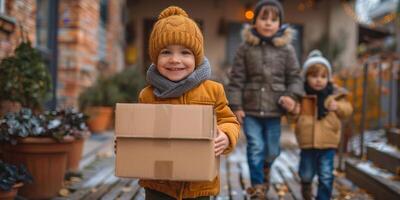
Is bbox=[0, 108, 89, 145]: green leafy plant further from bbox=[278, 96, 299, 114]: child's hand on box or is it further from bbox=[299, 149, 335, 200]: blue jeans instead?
bbox=[299, 149, 335, 200]: blue jeans

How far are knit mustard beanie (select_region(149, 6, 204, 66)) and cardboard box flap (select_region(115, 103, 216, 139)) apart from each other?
38 centimetres

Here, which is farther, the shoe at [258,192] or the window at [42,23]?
the window at [42,23]

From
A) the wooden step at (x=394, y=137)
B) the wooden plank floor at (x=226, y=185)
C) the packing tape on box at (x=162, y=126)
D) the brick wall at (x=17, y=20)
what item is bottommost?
the wooden plank floor at (x=226, y=185)

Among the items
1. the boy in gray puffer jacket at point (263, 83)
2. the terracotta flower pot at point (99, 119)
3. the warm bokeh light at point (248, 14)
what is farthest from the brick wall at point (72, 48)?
the warm bokeh light at point (248, 14)

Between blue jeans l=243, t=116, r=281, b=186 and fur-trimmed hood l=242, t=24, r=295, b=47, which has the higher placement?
fur-trimmed hood l=242, t=24, r=295, b=47

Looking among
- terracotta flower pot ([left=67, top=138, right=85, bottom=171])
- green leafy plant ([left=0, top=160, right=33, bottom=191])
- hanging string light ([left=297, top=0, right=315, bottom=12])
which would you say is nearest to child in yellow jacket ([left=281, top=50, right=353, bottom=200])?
green leafy plant ([left=0, top=160, right=33, bottom=191])

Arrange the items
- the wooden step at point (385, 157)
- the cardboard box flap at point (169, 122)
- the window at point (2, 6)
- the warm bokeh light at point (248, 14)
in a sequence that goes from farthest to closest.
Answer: the warm bokeh light at point (248, 14) → the window at point (2, 6) → the wooden step at point (385, 157) → the cardboard box flap at point (169, 122)

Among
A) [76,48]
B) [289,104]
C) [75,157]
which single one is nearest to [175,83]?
[289,104]

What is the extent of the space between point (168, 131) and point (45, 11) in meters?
5.28

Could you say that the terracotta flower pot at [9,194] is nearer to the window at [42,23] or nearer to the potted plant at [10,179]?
the potted plant at [10,179]

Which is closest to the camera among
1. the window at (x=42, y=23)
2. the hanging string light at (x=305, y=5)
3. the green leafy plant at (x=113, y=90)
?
the window at (x=42, y=23)

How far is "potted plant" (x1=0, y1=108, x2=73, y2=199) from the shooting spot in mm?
3354

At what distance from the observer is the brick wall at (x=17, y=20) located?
446cm

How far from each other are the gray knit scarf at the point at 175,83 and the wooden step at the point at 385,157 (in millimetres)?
2559
